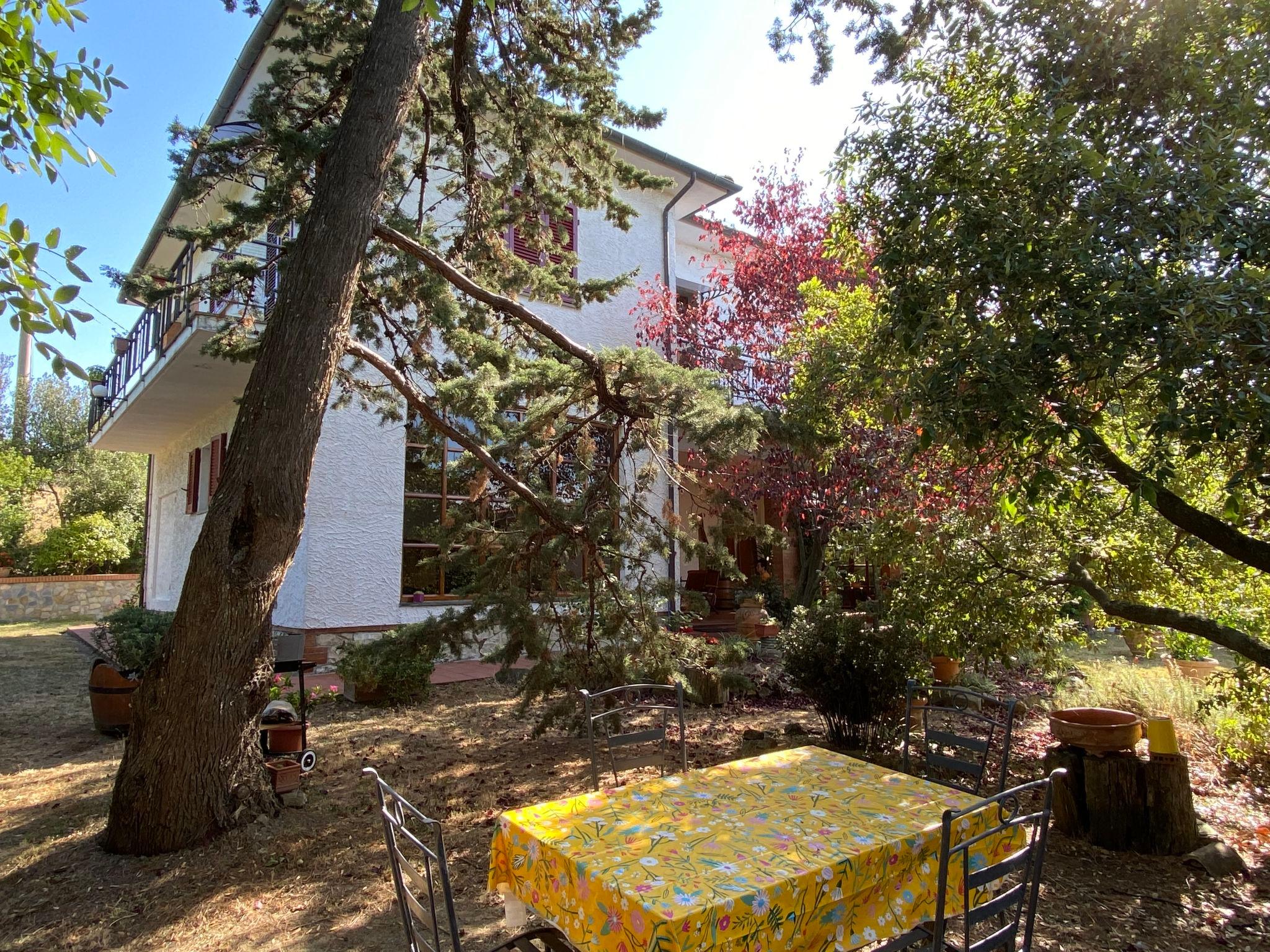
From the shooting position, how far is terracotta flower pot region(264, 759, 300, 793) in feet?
15.8

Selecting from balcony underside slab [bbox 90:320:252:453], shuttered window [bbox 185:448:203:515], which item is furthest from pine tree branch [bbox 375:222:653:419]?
shuttered window [bbox 185:448:203:515]

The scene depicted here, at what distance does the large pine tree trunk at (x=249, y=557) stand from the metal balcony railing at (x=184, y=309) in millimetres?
1621

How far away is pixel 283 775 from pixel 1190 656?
7.74 metres

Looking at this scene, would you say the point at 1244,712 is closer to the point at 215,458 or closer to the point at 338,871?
the point at 338,871

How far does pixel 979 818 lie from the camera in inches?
104

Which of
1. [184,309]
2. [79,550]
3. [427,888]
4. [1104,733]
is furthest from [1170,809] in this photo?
[79,550]

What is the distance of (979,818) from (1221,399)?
1730 millimetres

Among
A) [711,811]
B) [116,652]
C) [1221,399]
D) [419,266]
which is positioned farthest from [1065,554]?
[116,652]

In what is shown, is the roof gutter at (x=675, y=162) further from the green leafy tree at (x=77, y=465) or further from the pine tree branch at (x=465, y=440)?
the green leafy tree at (x=77, y=465)

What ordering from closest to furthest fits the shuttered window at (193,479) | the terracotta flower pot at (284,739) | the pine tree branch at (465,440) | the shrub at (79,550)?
the terracotta flower pot at (284,739) → the pine tree branch at (465,440) → the shuttered window at (193,479) → the shrub at (79,550)

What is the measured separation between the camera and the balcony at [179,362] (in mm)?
8273

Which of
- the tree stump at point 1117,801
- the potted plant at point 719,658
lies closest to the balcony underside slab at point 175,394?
the potted plant at point 719,658

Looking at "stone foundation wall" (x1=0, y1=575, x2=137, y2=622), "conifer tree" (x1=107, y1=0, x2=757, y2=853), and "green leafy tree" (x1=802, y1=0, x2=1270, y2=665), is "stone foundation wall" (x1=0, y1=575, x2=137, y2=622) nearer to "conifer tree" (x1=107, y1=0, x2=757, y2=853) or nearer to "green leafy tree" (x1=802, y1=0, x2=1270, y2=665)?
"conifer tree" (x1=107, y1=0, x2=757, y2=853)

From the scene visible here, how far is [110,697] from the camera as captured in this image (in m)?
6.46
